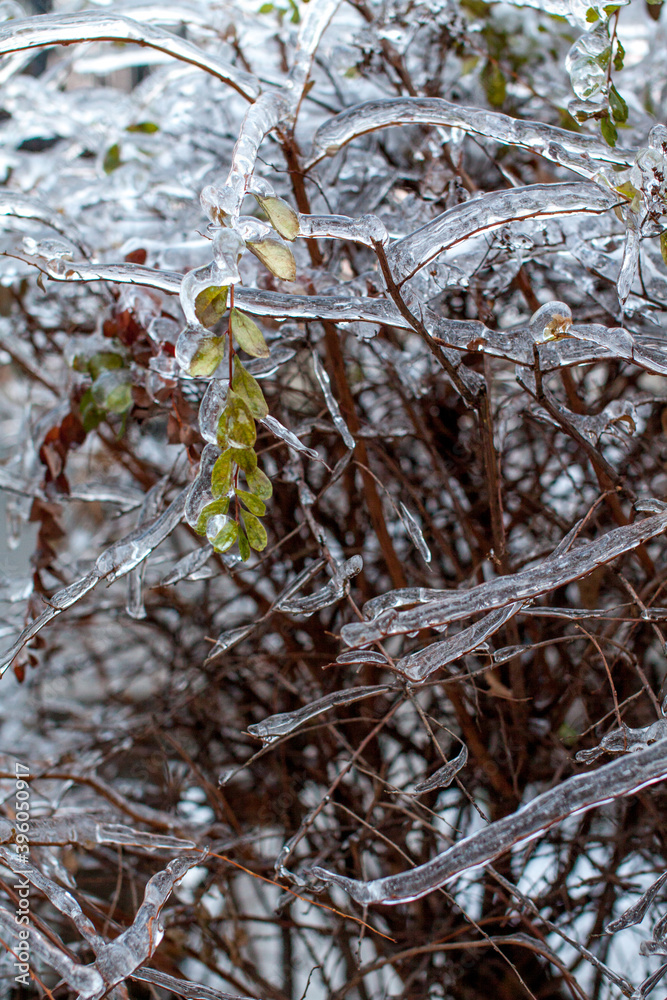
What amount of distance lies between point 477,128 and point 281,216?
197 millimetres

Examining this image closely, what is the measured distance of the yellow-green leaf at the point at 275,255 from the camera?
0.41 m

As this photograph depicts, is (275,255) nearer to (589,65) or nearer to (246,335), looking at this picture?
(246,335)

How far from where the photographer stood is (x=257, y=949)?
1088 millimetres

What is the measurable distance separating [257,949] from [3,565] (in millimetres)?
709

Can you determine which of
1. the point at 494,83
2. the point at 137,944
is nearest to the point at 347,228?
the point at 137,944

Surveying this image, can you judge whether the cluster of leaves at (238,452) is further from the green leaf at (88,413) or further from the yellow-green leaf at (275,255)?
the green leaf at (88,413)

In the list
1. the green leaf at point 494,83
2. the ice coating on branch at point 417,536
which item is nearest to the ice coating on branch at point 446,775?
the ice coating on branch at point 417,536

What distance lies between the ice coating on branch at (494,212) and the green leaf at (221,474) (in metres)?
0.17

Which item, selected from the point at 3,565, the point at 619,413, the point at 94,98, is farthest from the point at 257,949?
the point at 94,98

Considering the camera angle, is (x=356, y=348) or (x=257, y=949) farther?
(x=257, y=949)

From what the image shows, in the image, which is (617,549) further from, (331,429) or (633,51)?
(633,51)

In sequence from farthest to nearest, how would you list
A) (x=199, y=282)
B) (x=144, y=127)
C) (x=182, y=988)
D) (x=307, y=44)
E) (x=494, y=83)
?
(x=144, y=127)
(x=494, y=83)
(x=307, y=44)
(x=182, y=988)
(x=199, y=282)

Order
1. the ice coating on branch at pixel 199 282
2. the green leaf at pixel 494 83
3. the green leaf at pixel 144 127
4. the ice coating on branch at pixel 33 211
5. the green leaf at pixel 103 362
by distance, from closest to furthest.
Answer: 1. the ice coating on branch at pixel 199 282
2. the ice coating on branch at pixel 33 211
3. the green leaf at pixel 103 362
4. the green leaf at pixel 494 83
5. the green leaf at pixel 144 127

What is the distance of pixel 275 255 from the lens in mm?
408
